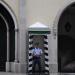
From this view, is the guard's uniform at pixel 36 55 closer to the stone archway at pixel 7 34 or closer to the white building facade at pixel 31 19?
the white building facade at pixel 31 19

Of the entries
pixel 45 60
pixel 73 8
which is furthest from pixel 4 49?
pixel 73 8

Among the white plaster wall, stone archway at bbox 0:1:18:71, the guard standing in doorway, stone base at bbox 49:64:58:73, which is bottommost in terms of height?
stone base at bbox 49:64:58:73

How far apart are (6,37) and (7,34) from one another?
233 millimetres

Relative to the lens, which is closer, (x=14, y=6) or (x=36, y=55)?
(x=36, y=55)

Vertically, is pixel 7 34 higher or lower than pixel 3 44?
higher

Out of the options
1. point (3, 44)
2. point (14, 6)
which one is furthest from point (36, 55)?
point (14, 6)

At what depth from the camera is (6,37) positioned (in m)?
27.4

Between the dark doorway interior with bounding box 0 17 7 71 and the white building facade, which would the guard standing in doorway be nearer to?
the white building facade

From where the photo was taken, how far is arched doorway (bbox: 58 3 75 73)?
87.5ft

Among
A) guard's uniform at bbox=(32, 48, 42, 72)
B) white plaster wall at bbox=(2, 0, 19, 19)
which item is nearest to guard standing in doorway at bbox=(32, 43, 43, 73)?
guard's uniform at bbox=(32, 48, 42, 72)

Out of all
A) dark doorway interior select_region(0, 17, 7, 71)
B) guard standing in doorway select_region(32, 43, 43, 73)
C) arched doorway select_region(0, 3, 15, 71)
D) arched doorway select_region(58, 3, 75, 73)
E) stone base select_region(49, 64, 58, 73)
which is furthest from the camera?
dark doorway interior select_region(0, 17, 7, 71)

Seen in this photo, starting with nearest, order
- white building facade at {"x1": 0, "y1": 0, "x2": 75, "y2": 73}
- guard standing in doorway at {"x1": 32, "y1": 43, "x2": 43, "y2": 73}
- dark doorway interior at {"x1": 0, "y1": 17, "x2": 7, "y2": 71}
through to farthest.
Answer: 1. guard standing in doorway at {"x1": 32, "y1": 43, "x2": 43, "y2": 73}
2. white building facade at {"x1": 0, "y1": 0, "x2": 75, "y2": 73}
3. dark doorway interior at {"x1": 0, "y1": 17, "x2": 7, "y2": 71}

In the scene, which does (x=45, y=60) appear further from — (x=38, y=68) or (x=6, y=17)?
(x=6, y=17)

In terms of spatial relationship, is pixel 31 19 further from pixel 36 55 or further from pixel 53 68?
pixel 53 68
